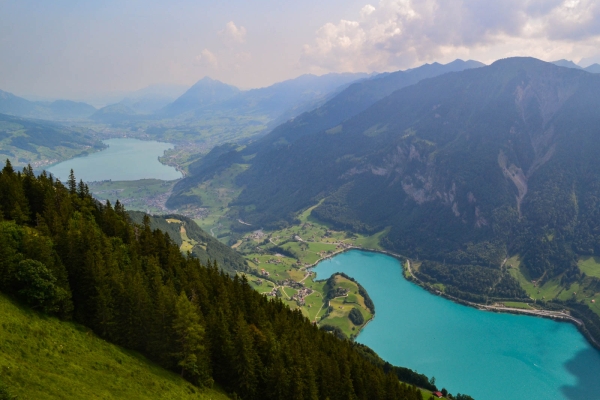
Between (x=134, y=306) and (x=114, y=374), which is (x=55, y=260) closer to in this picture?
(x=134, y=306)

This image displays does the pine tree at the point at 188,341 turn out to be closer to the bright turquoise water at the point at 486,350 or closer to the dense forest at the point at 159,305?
the dense forest at the point at 159,305

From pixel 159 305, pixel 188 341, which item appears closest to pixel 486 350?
pixel 188 341

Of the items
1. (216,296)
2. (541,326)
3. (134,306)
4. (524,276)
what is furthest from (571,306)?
(134,306)

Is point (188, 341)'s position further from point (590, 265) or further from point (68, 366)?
point (590, 265)

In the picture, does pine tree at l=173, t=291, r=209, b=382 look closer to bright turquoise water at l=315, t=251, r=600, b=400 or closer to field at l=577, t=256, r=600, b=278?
bright turquoise water at l=315, t=251, r=600, b=400

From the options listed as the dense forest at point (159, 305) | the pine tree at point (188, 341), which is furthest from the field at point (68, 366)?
the dense forest at point (159, 305)

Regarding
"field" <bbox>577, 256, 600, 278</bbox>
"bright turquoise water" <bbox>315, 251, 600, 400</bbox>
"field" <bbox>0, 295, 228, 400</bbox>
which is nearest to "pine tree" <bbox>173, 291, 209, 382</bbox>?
"field" <bbox>0, 295, 228, 400</bbox>
